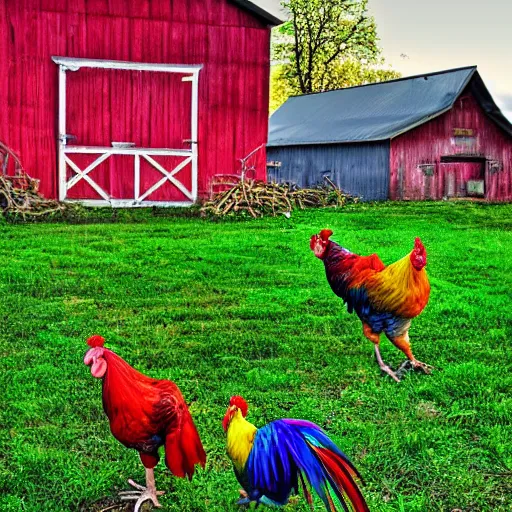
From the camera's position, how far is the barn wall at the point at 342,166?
2944 cm

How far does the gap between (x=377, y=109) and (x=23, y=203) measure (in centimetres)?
1953

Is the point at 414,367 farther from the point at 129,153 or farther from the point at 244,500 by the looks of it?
the point at 129,153

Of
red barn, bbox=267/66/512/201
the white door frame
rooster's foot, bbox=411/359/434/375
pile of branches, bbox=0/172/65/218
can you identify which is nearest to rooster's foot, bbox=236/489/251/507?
rooster's foot, bbox=411/359/434/375

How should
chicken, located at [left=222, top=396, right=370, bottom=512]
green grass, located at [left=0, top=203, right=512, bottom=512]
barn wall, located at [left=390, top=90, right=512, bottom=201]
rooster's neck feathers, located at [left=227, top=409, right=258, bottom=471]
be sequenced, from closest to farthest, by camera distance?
chicken, located at [left=222, top=396, right=370, bottom=512]
rooster's neck feathers, located at [left=227, top=409, right=258, bottom=471]
green grass, located at [left=0, top=203, right=512, bottom=512]
barn wall, located at [left=390, top=90, right=512, bottom=201]

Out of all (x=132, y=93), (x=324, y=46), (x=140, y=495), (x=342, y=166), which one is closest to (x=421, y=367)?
(x=140, y=495)

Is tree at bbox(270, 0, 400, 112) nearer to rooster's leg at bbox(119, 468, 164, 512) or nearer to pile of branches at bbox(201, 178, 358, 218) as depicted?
pile of branches at bbox(201, 178, 358, 218)

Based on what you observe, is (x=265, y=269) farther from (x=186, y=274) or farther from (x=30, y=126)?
(x=30, y=126)

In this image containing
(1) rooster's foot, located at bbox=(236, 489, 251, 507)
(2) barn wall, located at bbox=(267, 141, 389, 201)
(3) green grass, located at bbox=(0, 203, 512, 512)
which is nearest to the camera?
(1) rooster's foot, located at bbox=(236, 489, 251, 507)

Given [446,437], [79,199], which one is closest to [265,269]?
[446,437]

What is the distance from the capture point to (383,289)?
247 inches

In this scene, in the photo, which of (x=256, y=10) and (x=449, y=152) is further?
(x=449, y=152)

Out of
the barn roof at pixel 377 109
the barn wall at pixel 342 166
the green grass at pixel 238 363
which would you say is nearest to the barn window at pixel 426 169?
the barn wall at pixel 342 166

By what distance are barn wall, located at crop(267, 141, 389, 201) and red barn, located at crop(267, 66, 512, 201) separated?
34 millimetres

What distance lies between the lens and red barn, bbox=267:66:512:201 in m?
29.2
